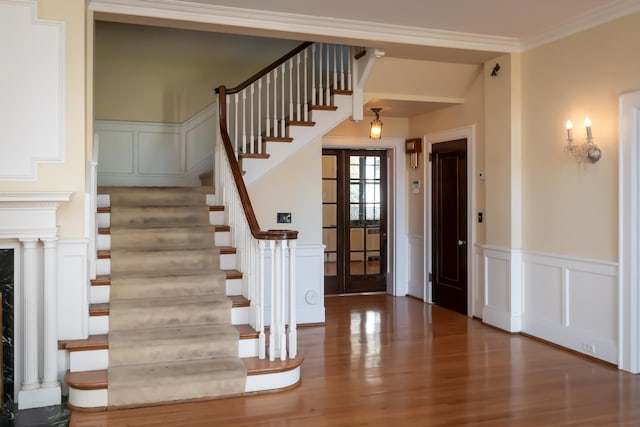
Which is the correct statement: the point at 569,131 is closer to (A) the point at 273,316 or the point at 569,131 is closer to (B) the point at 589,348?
(B) the point at 589,348

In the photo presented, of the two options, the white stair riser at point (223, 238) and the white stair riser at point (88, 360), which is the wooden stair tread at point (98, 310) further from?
the white stair riser at point (223, 238)

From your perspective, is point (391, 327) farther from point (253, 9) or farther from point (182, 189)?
point (253, 9)

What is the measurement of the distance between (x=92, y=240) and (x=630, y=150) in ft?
14.2

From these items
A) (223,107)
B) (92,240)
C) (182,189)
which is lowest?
(92,240)

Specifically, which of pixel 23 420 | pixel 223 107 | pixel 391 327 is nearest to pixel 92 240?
pixel 23 420

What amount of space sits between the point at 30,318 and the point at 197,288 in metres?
1.31

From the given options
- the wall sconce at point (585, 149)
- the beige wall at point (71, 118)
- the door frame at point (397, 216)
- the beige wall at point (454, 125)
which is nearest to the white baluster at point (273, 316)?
the beige wall at point (71, 118)

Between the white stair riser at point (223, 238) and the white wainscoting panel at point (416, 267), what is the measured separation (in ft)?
10.6

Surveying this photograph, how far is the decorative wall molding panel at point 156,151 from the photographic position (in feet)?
22.9

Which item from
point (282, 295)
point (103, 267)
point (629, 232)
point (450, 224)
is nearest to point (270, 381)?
point (282, 295)

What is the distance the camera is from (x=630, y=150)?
Result: 4.55 metres

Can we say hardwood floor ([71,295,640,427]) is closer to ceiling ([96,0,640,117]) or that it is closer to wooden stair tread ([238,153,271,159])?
wooden stair tread ([238,153,271,159])

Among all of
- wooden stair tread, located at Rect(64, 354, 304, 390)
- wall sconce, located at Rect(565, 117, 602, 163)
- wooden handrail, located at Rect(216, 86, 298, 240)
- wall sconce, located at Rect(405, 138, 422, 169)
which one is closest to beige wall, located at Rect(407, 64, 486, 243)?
wall sconce, located at Rect(405, 138, 422, 169)

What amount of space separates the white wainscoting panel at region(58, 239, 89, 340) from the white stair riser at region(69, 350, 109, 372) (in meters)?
0.20
